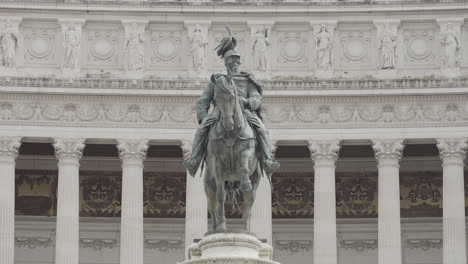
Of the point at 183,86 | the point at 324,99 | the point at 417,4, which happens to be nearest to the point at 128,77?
the point at 183,86

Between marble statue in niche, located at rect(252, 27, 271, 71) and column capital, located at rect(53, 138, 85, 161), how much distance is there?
7477 mm

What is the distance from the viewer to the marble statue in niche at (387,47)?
209 ft

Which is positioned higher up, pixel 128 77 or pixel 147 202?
pixel 128 77

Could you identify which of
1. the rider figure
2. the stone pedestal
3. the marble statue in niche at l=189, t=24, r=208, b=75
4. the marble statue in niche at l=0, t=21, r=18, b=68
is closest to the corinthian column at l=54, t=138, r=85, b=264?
the marble statue in niche at l=0, t=21, r=18, b=68

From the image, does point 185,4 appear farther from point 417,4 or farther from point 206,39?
point 417,4

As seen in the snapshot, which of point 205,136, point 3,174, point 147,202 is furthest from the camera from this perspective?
point 147,202

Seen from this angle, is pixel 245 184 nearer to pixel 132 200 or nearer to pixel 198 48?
pixel 132 200

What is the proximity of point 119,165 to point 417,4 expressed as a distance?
1334 centimetres

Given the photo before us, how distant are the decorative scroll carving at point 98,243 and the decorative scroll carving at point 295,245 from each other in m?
6.41

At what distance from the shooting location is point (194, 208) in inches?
2424

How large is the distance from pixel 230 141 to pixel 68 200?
32.5 meters

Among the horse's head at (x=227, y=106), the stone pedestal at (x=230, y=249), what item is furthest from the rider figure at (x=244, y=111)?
the stone pedestal at (x=230, y=249)

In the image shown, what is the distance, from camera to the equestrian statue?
96.1 ft

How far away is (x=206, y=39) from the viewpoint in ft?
210
